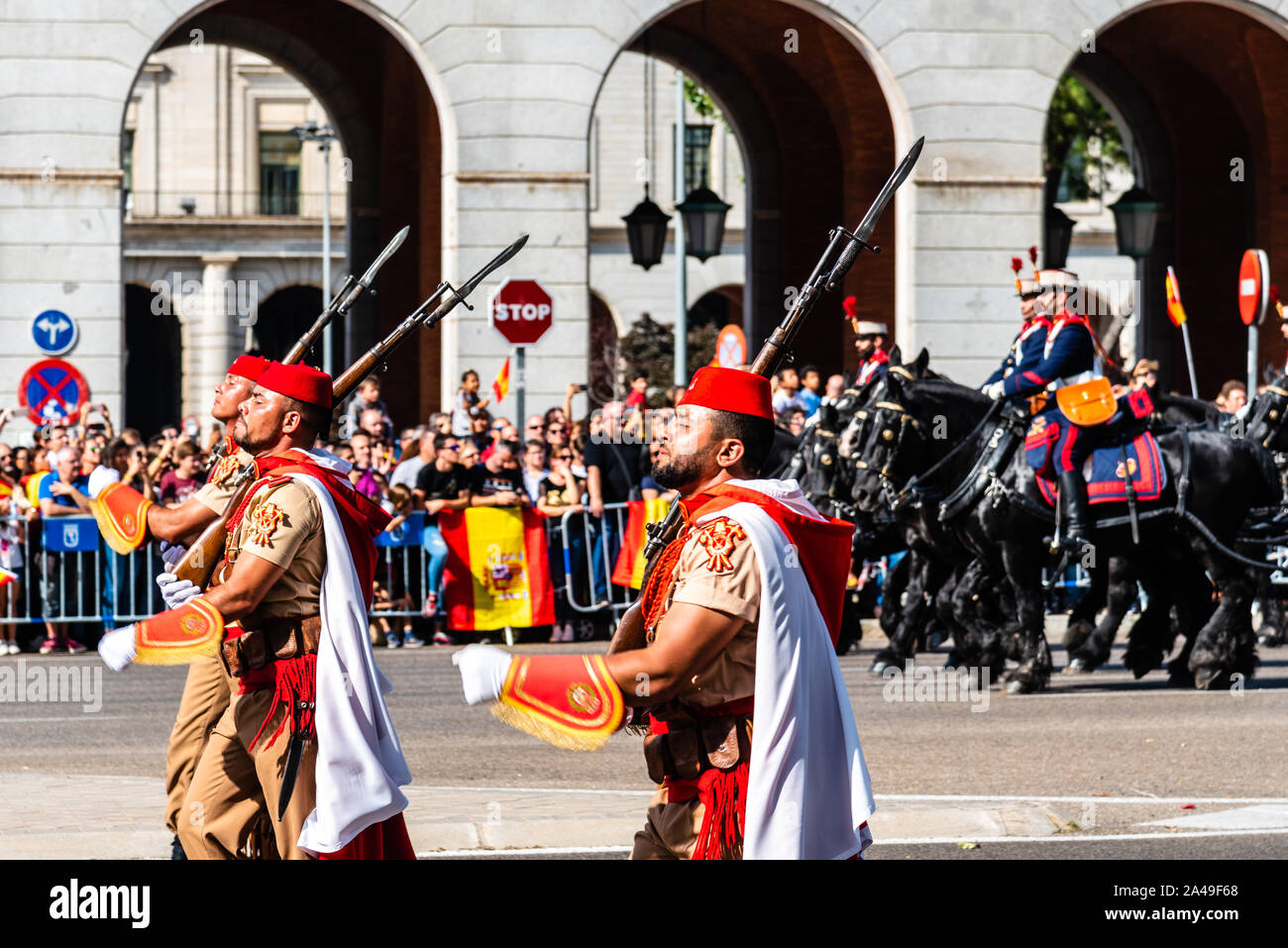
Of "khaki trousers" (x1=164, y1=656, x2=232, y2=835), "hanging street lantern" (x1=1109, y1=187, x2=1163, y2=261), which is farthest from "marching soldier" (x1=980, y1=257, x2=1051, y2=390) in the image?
"hanging street lantern" (x1=1109, y1=187, x2=1163, y2=261)

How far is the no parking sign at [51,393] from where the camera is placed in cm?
2225

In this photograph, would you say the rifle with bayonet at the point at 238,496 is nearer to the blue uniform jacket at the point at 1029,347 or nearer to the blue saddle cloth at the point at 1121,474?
the blue uniform jacket at the point at 1029,347

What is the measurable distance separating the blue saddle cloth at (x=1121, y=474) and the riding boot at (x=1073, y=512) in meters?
0.10

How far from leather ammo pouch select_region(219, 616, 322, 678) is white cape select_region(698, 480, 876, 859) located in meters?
1.87

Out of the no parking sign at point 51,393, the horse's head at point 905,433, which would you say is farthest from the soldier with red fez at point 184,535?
the no parking sign at point 51,393

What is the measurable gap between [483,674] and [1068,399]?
35.4 feet

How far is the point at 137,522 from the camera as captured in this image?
7918 mm

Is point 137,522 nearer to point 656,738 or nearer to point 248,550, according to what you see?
point 248,550

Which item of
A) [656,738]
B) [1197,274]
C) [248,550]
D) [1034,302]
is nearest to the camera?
[656,738]

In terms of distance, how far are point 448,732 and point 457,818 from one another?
12.2 feet

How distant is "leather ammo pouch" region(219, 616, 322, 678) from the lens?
679 centimetres

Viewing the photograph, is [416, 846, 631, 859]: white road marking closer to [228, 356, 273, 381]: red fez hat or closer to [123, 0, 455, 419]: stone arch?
[228, 356, 273, 381]: red fez hat

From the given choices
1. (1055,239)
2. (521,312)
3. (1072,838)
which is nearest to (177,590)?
(1072,838)
